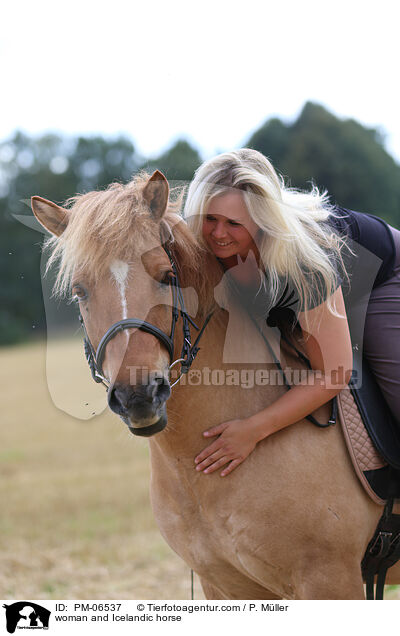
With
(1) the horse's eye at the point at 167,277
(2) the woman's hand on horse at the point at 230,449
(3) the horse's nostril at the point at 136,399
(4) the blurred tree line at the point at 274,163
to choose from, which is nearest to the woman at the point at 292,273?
(2) the woman's hand on horse at the point at 230,449

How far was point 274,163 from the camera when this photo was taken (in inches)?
1225

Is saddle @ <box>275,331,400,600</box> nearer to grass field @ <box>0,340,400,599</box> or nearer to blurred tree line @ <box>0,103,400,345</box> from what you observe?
grass field @ <box>0,340,400,599</box>

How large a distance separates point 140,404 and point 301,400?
785mm

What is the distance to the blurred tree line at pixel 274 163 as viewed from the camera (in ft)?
80.3

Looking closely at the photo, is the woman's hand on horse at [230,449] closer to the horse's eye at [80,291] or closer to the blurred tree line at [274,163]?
the horse's eye at [80,291]

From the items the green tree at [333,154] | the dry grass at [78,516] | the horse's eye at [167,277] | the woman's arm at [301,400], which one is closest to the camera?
the horse's eye at [167,277]

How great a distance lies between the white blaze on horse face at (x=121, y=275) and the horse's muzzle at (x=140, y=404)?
0.30m

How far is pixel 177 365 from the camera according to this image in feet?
7.58

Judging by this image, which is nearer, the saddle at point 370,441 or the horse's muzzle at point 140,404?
the horse's muzzle at point 140,404

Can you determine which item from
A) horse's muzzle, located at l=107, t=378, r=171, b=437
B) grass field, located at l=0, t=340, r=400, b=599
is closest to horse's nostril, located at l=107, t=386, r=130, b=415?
horse's muzzle, located at l=107, t=378, r=171, b=437

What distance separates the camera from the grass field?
294 centimetres
